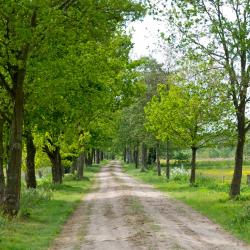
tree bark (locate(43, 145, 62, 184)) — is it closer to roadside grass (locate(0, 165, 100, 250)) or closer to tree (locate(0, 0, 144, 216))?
roadside grass (locate(0, 165, 100, 250))

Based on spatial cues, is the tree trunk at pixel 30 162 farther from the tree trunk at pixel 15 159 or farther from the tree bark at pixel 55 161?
the tree trunk at pixel 15 159

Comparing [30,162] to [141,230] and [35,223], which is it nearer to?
[35,223]

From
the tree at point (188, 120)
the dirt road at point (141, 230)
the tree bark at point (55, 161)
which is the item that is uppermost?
the tree at point (188, 120)

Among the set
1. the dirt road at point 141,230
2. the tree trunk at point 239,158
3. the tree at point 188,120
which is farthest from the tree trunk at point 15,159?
the tree at point 188,120

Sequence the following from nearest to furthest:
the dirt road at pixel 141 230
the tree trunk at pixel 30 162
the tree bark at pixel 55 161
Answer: the dirt road at pixel 141 230 → the tree trunk at pixel 30 162 → the tree bark at pixel 55 161

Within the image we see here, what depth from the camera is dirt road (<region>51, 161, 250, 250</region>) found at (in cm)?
1309

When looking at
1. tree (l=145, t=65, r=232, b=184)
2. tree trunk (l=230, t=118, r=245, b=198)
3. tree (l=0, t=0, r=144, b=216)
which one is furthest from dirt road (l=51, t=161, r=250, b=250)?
tree (l=145, t=65, r=232, b=184)

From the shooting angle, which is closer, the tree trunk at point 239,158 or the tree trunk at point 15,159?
the tree trunk at point 15,159

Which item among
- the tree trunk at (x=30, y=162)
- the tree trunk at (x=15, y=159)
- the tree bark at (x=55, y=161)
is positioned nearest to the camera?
the tree trunk at (x=15, y=159)

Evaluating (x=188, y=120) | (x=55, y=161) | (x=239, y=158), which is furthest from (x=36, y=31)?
(x=55, y=161)

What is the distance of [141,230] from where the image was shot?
15.2 metres

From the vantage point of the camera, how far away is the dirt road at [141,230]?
42.9 ft

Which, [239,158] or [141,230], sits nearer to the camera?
[141,230]

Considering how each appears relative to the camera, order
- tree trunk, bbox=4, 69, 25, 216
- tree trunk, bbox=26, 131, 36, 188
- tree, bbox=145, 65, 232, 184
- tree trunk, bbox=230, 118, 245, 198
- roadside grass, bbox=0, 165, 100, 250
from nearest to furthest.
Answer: roadside grass, bbox=0, 165, 100, 250 → tree trunk, bbox=4, 69, 25, 216 → tree trunk, bbox=230, 118, 245, 198 → tree trunk, bbox=26, 131, 36, 188 → tree, bbox=145, 65, 232, 184
